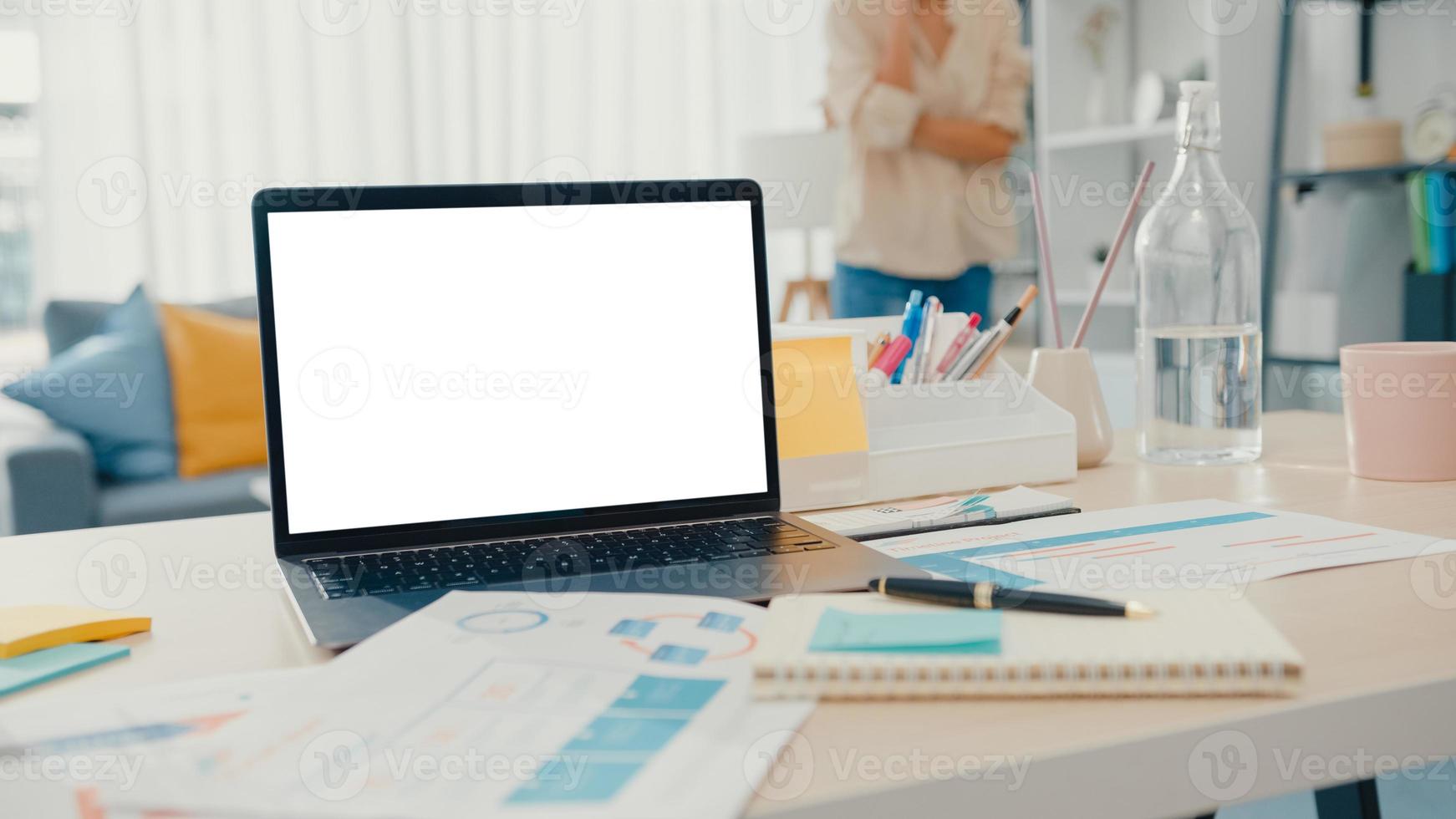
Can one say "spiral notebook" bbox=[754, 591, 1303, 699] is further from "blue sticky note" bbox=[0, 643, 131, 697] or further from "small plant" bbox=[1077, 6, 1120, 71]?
"small plant" bbox=[1077, 6, 1120, 71]

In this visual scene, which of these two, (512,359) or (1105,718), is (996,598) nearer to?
(1105,718)

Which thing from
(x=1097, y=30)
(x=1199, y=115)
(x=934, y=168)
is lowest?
(x=1199, y=115)

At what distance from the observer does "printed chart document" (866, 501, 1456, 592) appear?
694 millimetres

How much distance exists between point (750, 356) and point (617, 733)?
0.46 metres

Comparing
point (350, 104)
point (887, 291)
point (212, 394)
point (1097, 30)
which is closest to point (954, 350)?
point (887, 291)

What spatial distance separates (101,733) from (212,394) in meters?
2.28

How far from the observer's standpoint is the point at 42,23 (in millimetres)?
3004

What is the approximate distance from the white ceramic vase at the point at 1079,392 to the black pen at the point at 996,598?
53 cm

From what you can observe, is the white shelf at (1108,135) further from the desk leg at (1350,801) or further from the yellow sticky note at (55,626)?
the yellow sticky note at (55,626)

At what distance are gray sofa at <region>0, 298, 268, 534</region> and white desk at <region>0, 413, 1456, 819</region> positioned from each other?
1642 mm

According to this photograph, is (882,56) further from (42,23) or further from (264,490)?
(42,23)

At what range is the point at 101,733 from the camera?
0.48 m

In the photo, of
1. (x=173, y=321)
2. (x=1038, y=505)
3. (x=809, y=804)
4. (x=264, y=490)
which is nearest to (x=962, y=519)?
(x=1038, y=505)

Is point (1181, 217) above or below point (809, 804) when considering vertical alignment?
above
